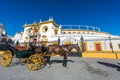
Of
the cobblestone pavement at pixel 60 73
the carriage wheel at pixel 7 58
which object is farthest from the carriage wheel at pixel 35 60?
the carriage wheel at pixel 7 58

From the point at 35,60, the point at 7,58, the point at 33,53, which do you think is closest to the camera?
the point at 35,60

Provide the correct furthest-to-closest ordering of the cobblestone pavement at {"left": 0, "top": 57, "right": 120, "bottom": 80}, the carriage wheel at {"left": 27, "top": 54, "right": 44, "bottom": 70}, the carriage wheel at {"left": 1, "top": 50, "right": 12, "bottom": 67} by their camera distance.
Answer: the carriage wheel at {"left": 1, "top": 50, "right": 12, "bottom": 67} < the carriage wheel at {"left": 27, "top": 54, "right": 44, "bottom": 70} < the cobblestone pavement at {"left": 0, "top": 57, "right": 120, "bottom": 80}

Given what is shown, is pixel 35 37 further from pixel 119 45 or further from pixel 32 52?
pixel 32 52

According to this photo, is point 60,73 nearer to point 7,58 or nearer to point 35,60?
point 35,60

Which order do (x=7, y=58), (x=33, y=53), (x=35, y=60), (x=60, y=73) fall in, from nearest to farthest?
1. (x=60, y=73)
2. (x=35, y=60)
3. (x=33, y=53)
4. (x=7, y=58)

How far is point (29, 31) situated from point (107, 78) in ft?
110

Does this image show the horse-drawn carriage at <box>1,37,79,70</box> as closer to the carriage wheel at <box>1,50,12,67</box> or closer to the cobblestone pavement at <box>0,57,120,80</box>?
the carriage wheel at <box>1,50,12,67</box>

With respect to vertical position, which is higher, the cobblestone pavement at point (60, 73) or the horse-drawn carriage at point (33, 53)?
the horse-drawn carriage at point (33, 53)

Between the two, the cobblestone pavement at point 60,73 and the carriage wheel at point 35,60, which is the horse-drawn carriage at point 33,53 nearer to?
the carriage wheel at point 35,60

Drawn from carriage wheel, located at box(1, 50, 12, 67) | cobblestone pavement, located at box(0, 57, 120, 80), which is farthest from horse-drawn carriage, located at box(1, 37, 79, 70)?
cobblestone pavement, located at box(0, 57, 120, 80)

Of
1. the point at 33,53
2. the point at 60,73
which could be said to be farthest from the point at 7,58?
the point at 60,73

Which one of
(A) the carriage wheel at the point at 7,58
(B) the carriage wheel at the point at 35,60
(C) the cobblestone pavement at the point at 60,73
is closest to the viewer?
(C) the cobblestone pavement at the point at 60,73

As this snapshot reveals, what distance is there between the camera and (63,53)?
6.60 m

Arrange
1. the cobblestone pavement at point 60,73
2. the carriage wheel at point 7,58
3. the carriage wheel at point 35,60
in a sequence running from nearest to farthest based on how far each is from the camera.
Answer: the cobblestone pavement at point 60,73 → the carriage wheel at point 35,60 → the carriage wheel at point 7,58
